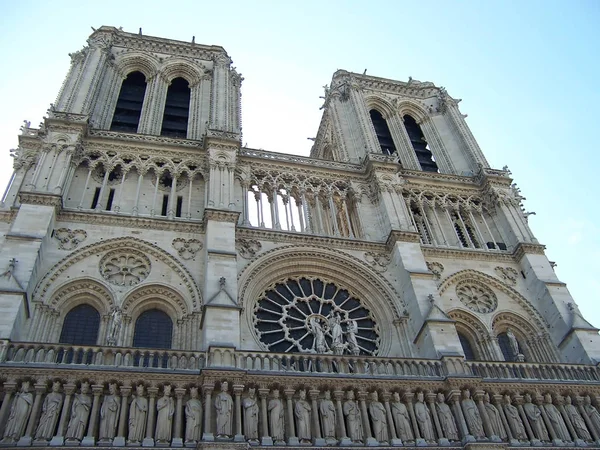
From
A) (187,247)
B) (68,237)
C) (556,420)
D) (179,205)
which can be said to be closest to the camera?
(556,420)

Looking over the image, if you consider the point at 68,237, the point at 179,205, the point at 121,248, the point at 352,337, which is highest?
the point at 179,205

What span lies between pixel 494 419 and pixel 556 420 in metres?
1.83

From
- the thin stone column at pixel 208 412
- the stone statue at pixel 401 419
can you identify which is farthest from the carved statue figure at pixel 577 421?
the thin stone column at pixel 208 412

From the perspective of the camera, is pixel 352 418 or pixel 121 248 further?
pixel 121 248

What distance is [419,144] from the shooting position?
27500 millimetres

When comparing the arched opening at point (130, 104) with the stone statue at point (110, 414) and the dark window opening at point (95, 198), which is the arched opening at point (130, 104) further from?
the stone statue at point (110, 414)

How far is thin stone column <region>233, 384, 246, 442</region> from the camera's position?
1231 centimetres

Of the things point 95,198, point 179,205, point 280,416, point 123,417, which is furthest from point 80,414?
point 179,205

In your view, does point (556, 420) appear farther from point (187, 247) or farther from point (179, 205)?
point (179, 205)

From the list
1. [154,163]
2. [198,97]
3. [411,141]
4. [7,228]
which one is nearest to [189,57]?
[198,97]

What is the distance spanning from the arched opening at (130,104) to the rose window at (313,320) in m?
9.09

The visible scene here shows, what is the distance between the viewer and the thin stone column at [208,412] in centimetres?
1219

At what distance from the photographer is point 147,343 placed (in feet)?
51.2

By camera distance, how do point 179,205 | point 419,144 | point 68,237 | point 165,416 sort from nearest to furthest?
point 165,416 < point 68,237 < point 179,205 < point 419,144
